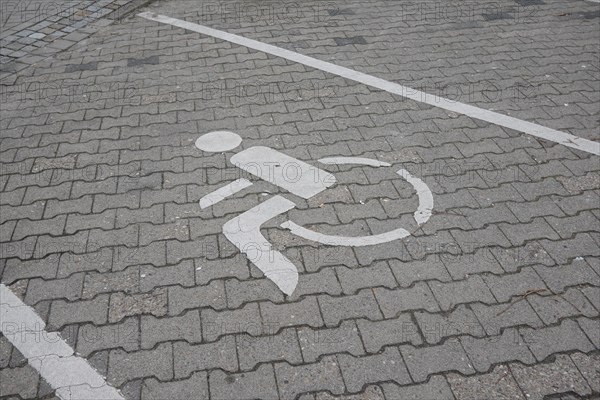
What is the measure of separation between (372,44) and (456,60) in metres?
1.18

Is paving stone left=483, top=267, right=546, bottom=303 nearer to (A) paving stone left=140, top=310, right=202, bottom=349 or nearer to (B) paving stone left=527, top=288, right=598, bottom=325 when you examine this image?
(B) paving stone left=527, top=288, right=598, bottom=325

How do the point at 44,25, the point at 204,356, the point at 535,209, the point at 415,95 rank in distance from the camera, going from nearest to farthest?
the point at 204,356 → the point at 535,209 → the point at 415,95 → the point at 44,25

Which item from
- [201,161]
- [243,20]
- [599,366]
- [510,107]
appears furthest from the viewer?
[243,20]

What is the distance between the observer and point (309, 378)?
3395 millimetres

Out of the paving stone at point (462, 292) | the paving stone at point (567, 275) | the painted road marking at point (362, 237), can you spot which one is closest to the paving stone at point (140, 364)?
the painted road marking at point (362, 237)

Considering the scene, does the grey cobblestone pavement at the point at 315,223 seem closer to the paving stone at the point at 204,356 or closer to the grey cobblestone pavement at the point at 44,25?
the paving stone at the point at 204,356

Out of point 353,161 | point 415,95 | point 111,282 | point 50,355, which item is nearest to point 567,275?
point 353,161

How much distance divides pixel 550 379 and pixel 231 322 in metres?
1.96

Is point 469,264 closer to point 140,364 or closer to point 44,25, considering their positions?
point 140,364

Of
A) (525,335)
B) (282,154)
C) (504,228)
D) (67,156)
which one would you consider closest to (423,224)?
(504,228)

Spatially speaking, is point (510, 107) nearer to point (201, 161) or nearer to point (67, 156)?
point (201, 161)

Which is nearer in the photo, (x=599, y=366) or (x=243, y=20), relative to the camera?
(x=599, y=366)

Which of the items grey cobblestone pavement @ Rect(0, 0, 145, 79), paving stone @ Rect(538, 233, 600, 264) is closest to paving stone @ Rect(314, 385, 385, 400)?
paving stone @ Rect(538, 233, 600, 264)

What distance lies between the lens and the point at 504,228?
451 centimetres
